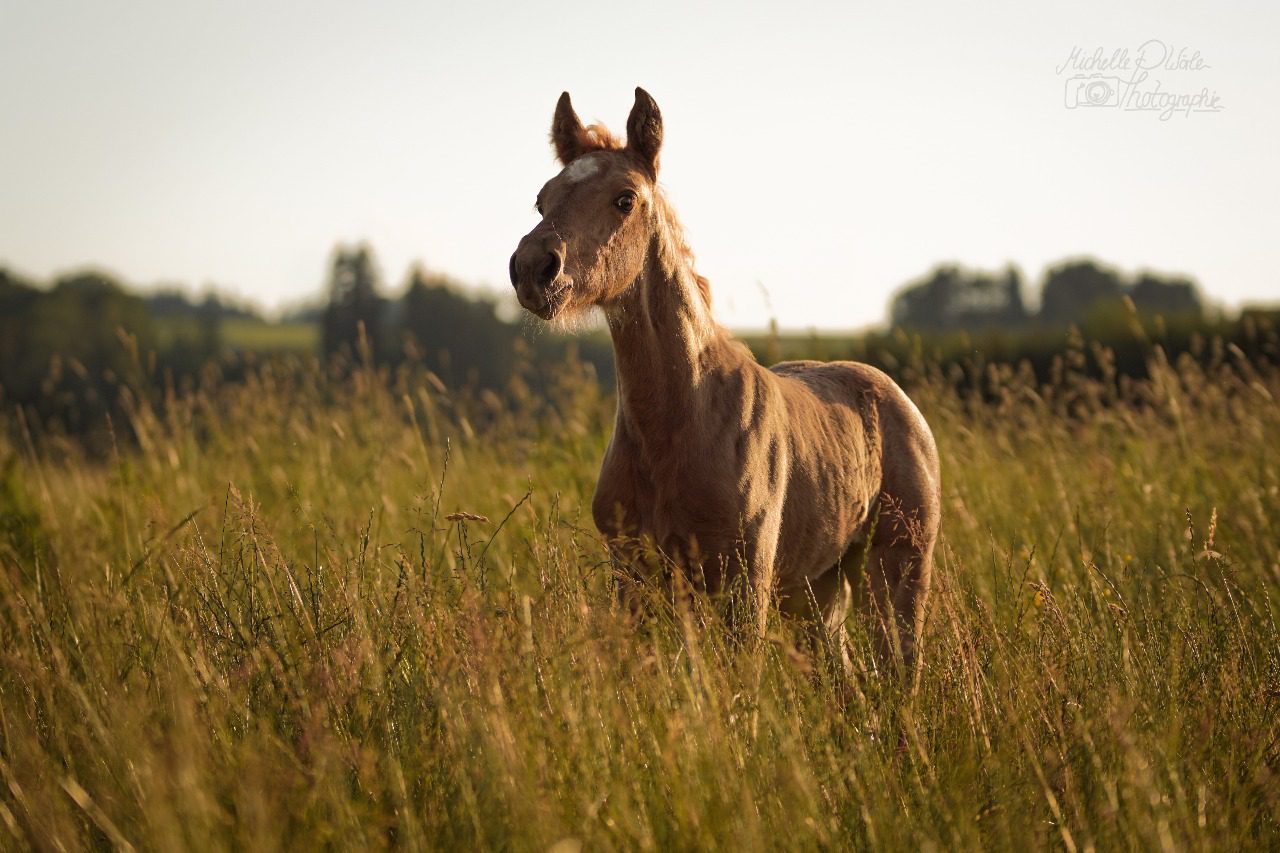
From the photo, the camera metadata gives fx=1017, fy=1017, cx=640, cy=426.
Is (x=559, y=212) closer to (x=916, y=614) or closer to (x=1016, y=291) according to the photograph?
(x=916, y=614)

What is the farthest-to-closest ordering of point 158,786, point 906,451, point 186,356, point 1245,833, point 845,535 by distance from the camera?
point 186,356 < point 906,451 < point 845,535 < point 1245,833 < point 158,786

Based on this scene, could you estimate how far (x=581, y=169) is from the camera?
12.6 ft

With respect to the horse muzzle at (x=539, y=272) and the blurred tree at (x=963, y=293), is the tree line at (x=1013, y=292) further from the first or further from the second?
the horse muzzle at (x=539, y=272)

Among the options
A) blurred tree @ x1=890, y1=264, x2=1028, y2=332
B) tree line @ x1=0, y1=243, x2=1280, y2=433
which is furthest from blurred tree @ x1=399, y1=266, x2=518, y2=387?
blurred tree @ x1=890, y1=264, x2=1028, y2=332

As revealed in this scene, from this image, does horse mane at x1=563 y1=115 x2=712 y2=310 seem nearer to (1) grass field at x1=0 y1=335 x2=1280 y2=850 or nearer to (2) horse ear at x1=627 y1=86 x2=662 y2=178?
(2) horse ear at x1=627 y1=86 x2=662 y2=178

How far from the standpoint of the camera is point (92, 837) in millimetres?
2484

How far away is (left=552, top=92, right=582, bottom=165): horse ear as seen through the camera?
421 cm

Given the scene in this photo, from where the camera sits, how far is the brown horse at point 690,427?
11.8 feet

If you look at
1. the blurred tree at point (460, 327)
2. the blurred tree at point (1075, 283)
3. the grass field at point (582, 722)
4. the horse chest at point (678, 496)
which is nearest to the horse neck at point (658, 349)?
the horse chest at point (678, 496)

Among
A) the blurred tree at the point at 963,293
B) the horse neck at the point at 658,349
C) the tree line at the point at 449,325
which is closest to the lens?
the horse neck at the point at 658,349

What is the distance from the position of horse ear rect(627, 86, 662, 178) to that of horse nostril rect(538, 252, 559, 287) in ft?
2.77

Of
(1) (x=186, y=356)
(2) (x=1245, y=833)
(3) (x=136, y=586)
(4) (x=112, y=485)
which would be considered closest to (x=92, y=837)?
(3) (x=136, y=586)

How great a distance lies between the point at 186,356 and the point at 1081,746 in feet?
105

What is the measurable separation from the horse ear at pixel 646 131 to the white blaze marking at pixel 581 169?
28 cm
